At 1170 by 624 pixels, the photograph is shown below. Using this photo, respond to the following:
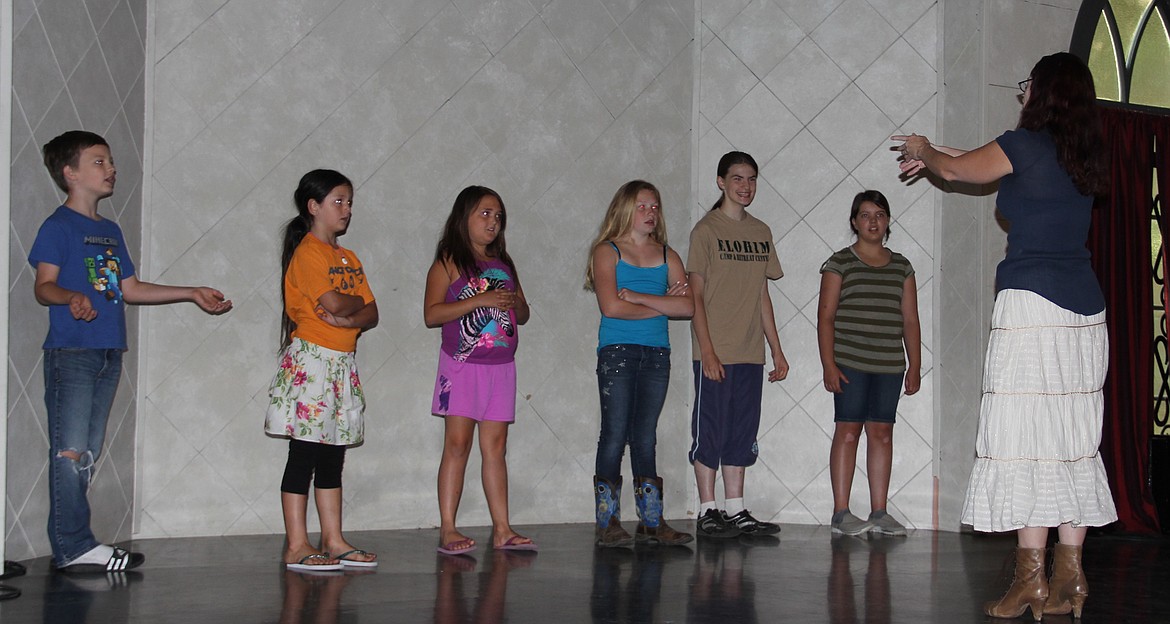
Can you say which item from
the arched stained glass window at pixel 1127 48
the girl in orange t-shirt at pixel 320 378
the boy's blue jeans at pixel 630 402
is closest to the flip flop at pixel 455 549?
the girl in orange t-shirt at pixel 320 378

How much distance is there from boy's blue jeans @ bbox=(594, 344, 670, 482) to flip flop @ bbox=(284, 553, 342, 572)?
112cm

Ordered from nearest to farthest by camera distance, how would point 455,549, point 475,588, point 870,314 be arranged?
point 475,588, point 455,549, point 870,314

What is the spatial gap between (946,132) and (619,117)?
1.42 m

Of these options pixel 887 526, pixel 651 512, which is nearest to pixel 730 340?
pixel 651 512

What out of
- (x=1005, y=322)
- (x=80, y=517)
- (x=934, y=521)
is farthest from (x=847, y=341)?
(x=80, y=517)

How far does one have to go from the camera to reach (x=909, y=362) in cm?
472

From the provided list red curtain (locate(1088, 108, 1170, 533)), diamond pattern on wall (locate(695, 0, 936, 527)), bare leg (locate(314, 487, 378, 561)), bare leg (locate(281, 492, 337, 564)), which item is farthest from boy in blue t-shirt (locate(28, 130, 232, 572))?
red curtain (locate(1088, 108, 1170, 533))

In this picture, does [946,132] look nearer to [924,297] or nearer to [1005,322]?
[924,297]

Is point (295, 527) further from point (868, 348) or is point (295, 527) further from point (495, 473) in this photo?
point (868, 348)

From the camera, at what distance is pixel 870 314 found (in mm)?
4629

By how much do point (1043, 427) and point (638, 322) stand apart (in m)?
1.66

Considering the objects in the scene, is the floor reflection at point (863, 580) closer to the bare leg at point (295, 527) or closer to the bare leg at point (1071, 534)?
the bare leg at point (1071, 534)

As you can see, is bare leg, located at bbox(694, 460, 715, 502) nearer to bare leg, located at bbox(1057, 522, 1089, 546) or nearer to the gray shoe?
the gray shoe

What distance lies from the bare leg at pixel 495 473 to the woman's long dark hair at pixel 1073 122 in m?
2.05
